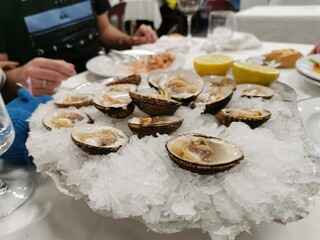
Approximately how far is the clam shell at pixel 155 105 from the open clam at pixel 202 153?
0.20 feet

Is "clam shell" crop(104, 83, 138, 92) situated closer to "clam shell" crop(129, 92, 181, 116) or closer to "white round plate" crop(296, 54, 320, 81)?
"clam shell" crop(129, 92, 181, 116)

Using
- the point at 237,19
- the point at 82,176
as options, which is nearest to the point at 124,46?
the point at 237,19

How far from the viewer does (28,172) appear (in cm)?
51

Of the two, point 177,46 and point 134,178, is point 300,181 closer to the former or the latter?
point 134,178

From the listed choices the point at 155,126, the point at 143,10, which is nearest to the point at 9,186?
the point at 155,126

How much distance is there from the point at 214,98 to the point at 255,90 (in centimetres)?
12

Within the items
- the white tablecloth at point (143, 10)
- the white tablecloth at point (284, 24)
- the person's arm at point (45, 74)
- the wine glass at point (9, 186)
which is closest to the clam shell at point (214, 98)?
the wine glass at point (9, 186)

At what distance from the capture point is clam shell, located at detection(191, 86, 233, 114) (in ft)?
1.64

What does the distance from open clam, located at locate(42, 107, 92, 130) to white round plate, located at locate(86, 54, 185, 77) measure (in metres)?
0.36

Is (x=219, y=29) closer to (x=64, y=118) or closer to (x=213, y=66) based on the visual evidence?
(x=213, y=66)

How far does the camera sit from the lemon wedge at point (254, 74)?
0.65 meters

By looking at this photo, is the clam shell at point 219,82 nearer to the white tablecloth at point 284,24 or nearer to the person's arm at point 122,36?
the person's arm at point 122,36

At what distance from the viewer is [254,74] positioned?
65 cm

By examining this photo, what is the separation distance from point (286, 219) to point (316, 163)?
0.11m
